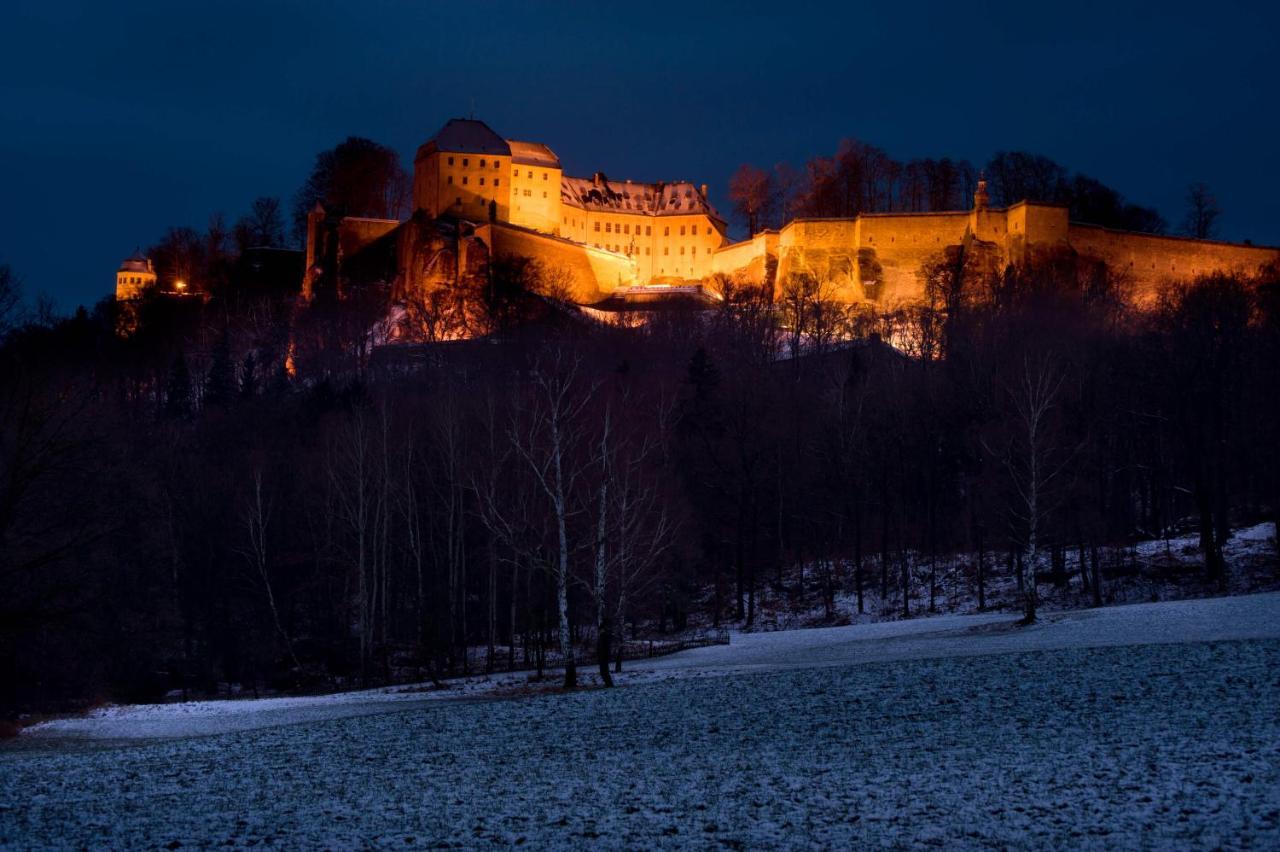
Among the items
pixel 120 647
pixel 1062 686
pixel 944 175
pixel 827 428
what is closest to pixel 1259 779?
pixel 1062 686

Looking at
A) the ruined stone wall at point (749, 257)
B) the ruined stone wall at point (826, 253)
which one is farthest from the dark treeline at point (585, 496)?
the ruined stone wall at point (749, 257)

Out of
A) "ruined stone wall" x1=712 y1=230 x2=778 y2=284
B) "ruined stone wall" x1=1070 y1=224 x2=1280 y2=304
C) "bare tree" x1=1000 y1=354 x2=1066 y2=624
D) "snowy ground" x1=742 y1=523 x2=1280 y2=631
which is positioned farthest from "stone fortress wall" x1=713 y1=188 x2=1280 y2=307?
"bare tree" x1=1000 y1=354 x2=1066 y2=624

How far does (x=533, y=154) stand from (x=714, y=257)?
21.8 metres

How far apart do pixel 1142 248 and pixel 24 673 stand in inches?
3901

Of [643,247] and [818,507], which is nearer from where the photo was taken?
[818,507]

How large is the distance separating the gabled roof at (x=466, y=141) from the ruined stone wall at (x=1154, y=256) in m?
55.2

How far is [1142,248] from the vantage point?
105 meters

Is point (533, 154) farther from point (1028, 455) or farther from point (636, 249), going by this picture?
point (1028, 455)

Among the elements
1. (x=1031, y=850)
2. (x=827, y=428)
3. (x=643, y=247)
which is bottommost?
(x=1031, y=850)

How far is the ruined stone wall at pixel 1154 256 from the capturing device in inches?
4087

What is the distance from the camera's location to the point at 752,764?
14.3 m

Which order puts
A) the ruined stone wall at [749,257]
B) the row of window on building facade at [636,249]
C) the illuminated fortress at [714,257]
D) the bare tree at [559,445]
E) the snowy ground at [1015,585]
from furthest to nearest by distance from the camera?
the row of window on building facade at [636,249] → the ruined stone wall at [749,257] → the illuminated fortress at [714,257] → the snowy ground at [1015,585] → the bare tree at [559,445]

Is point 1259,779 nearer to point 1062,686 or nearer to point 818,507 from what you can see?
point 1062,686

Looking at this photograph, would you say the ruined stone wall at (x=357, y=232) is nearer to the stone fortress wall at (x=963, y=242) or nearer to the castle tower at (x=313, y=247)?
the castle tower at (x=313, y=247)
